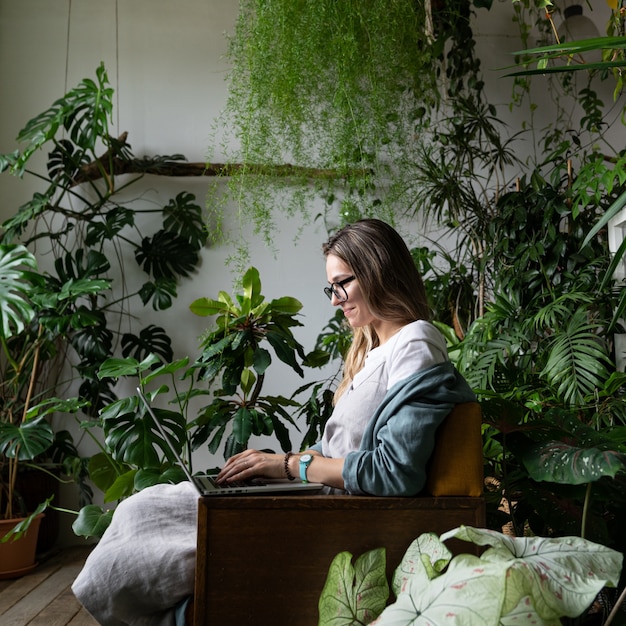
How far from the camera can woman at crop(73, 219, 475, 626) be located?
1435 mm

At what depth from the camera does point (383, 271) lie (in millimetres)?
1756

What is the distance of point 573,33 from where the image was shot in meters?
3.60

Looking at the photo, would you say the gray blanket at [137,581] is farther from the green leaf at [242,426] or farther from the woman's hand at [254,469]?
the green leaf at [242,426]

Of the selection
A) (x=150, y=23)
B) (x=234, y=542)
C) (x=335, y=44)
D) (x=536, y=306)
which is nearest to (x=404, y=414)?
(x=234, y=542)

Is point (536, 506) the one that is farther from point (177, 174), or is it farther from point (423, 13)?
point (177, 174)

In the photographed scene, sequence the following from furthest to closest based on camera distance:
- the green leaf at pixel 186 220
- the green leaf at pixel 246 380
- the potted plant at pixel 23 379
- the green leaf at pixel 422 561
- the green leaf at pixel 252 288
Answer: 1. the green leaf at pixel 186 220
2. the potted plant at pixel 23 379
3. the green leaf at pixel 246 380
4. the green leaf at pixel 252 288
5. the green leaf at pixel 422 561

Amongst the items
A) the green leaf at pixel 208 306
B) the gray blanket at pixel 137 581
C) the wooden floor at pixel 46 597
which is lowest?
the wooden floor at pixel 46 597

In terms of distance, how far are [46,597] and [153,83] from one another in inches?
110

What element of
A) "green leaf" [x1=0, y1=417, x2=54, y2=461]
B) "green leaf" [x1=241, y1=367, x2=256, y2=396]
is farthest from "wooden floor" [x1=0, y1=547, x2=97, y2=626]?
"green leaf" [x1=241, y1=367, x2=256, y2=396]

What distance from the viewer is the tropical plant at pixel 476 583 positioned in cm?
102

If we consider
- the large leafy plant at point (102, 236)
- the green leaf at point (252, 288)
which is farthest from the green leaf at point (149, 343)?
the green leaf at point (252, 288)

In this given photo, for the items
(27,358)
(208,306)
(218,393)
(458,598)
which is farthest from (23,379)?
(458,598)

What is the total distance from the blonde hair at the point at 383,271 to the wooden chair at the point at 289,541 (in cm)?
53

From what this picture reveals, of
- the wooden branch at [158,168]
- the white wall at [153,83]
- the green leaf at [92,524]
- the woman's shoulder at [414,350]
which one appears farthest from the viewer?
the white wall at [153,83]
